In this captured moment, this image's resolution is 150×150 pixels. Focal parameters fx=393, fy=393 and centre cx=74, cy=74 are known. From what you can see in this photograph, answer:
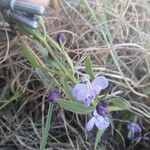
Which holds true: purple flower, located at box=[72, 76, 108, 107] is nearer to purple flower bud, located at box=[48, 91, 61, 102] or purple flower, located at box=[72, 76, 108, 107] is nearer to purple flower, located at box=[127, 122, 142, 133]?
purple flower bud, located at box=[48, 91, 61, 102]

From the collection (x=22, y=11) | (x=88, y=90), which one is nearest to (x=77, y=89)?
(x=88, y=90)

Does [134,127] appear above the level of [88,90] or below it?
below

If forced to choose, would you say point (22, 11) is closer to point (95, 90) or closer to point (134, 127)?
point (95, 90)

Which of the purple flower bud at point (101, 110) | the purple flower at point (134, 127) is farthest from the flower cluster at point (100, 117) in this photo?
the purple flower at point (134, 127)

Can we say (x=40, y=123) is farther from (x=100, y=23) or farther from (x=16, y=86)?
(x=100, y=23)

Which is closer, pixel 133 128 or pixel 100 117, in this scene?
pixel 100 117

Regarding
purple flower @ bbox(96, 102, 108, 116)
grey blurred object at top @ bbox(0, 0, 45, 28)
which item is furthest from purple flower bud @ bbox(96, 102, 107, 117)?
grey blurred object at top @ bbox(0, 0, 45, 28)

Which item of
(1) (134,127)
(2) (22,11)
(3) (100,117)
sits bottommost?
(1) (134,127)

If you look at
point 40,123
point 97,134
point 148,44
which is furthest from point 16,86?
point 148,44

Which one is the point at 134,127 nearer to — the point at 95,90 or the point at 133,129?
the point at 133,129
